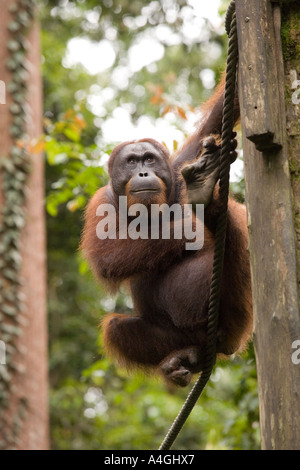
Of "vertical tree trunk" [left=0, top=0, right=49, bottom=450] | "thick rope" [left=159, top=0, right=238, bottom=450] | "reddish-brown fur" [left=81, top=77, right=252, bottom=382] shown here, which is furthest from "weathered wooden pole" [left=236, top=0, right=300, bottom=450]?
"vertical tree trunk" [left=0, top=0, right=49, bottom=450]

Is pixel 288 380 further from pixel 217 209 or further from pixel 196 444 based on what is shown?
pixel 196 444

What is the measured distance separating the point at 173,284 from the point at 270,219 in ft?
4.69

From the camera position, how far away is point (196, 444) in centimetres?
1017

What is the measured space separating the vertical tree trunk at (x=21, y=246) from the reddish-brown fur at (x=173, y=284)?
4.91 meters

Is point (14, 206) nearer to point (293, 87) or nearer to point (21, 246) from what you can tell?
point (21, 246)

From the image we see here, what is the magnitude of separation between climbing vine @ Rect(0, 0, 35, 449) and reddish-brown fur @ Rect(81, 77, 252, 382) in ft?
16.0

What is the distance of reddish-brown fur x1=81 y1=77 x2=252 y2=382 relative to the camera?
3.81m

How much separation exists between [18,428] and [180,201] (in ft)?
18.0

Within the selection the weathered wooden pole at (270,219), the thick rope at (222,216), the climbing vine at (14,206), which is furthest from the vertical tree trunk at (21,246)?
the weathered wooden pole at (270,219)

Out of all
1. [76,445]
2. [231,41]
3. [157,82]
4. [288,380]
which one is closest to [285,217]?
[288,380]

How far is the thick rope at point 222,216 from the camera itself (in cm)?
302

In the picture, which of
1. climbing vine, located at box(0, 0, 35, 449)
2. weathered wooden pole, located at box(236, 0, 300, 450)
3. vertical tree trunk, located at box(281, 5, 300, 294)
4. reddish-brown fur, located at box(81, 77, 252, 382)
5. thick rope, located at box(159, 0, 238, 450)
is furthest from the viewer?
climbing vine, located at box(0, 0, 35, 449)

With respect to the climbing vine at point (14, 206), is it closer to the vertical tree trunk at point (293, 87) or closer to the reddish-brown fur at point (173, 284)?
the reddish-brown fur at point (173, 284)

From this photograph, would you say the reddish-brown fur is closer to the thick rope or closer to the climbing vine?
the thick rope
